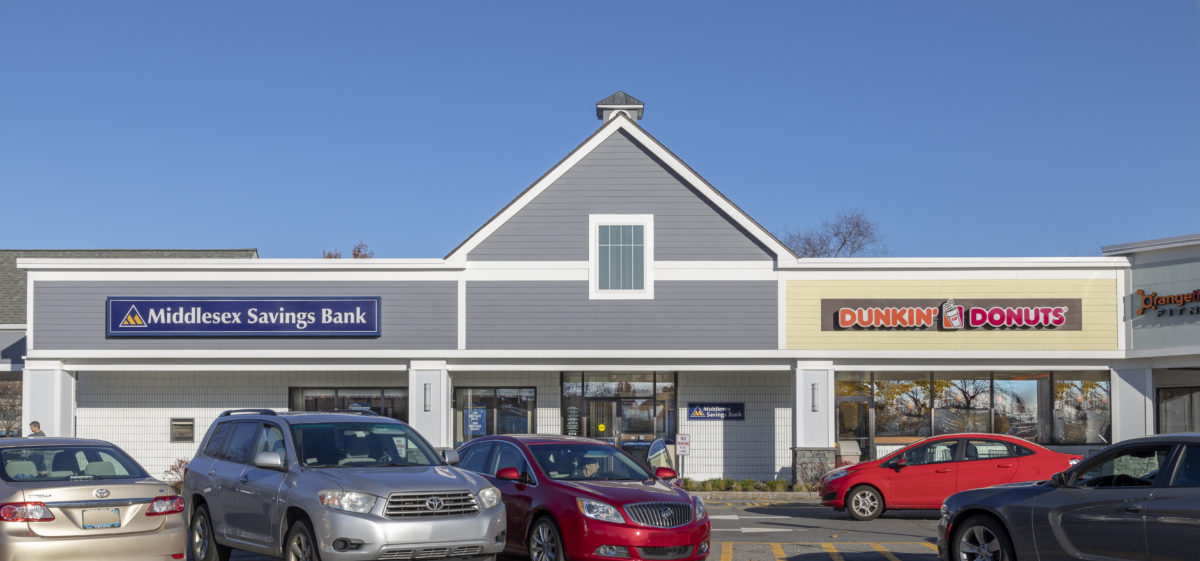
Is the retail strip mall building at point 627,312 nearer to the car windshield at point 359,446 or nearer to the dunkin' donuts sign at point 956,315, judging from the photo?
the dunkin' donuts sign at point 956,315

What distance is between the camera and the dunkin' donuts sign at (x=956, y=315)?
87.2 feet

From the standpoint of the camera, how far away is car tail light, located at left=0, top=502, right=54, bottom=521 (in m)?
10.0

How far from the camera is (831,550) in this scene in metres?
14.9

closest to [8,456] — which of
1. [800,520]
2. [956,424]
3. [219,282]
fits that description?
[800,520]

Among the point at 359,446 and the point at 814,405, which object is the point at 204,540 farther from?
the point at 814,405

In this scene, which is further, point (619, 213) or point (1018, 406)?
point (1018, 406)

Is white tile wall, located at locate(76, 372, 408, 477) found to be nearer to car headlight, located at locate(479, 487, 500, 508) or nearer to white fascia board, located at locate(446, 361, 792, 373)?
white fascia board, located at locate(446, 361, 792, 373)

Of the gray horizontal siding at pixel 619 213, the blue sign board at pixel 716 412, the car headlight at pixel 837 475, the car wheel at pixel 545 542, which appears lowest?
the car headlight at pixel 837 475

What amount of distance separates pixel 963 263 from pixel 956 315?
3.86 feet

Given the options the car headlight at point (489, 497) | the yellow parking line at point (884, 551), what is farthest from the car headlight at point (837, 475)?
the car headlight at point (489, 497)

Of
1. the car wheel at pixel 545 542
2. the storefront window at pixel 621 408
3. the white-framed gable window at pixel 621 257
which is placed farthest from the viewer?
the storefront window at pixel 621 408

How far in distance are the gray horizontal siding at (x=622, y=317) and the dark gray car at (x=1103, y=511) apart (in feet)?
50.2

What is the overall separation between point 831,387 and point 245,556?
1543 centimetres

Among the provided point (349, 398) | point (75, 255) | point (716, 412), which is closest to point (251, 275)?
point (349, 398)
